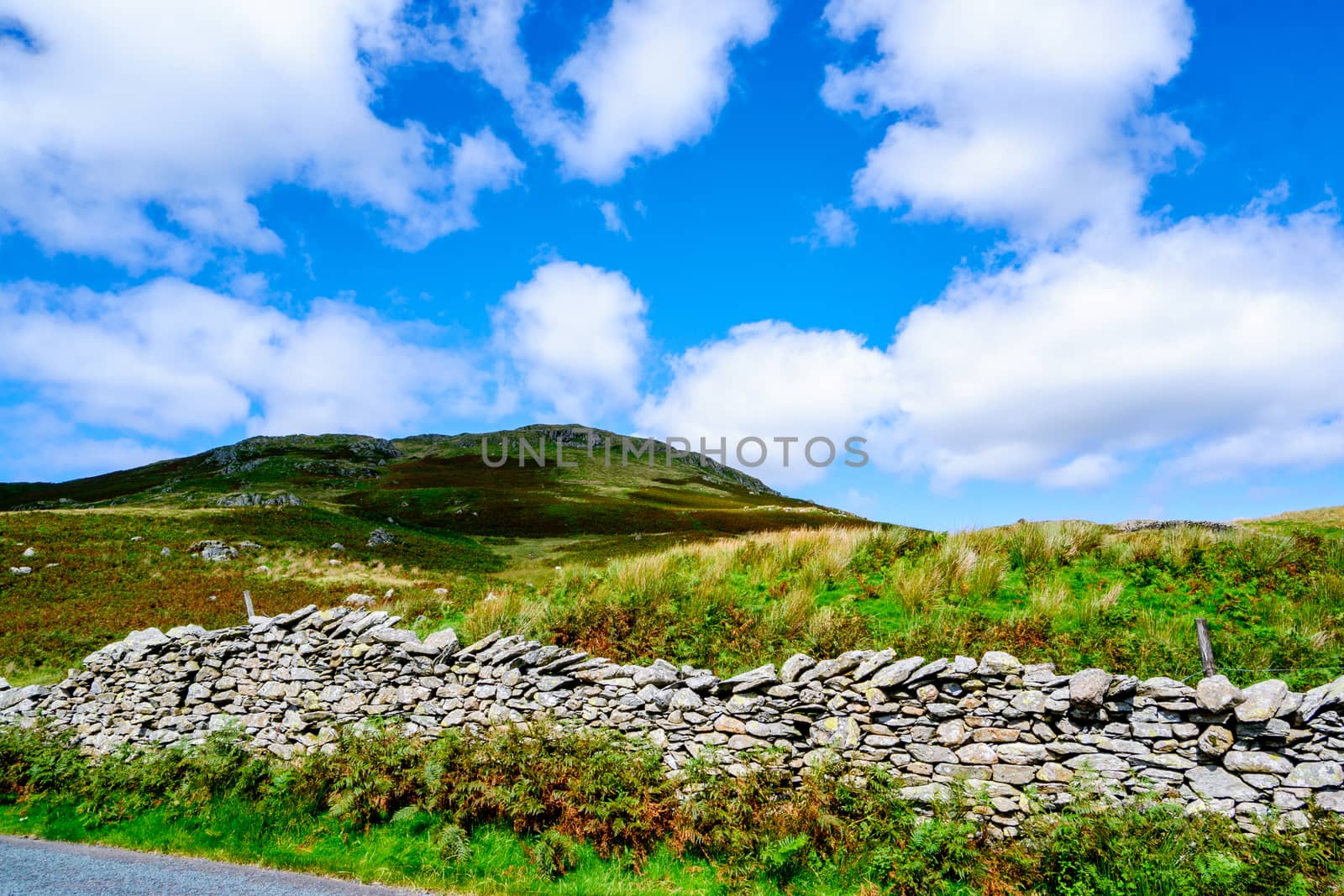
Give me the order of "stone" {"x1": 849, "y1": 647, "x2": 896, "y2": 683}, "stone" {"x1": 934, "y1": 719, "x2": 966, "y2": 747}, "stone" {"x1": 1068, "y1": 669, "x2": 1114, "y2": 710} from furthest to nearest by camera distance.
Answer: "stone" {"x1": 849, "y1": 647, "x2": 896, "y2": 683} → "stone" {"x1": 934, "y1": 719, "x2": 966, "y2": 747} → "stone" {"x1": 1068, "y1": 669, "x2": 1114, "y2": 710}

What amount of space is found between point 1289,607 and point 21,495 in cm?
12966

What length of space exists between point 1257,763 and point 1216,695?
2.31 feet

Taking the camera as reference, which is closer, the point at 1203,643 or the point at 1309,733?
the point at 1309,733

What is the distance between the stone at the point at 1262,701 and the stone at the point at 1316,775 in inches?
21.4

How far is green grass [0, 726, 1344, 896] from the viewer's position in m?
5.55

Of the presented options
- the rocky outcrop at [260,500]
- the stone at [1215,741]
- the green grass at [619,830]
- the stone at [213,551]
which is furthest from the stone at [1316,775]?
the rocky outcrop at [260,500]

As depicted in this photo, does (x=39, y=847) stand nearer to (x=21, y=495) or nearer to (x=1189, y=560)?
(x=1189, y=560)

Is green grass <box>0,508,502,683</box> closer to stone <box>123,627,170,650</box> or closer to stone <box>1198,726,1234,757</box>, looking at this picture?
stone <box>123,627,170,650</box>

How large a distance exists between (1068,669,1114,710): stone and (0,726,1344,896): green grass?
863 mm

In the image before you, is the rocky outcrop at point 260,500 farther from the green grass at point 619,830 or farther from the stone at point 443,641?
the stone at point 443,641

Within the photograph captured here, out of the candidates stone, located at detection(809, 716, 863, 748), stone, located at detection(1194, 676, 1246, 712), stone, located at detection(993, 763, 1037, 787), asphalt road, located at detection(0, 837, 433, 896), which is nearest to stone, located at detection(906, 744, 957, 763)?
stone, located at detection(993, 763, 1037, 787)

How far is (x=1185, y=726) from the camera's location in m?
6.21

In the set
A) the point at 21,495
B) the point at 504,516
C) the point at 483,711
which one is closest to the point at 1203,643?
the point at 483,711

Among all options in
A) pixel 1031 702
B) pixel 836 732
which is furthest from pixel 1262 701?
pixel 836 732
